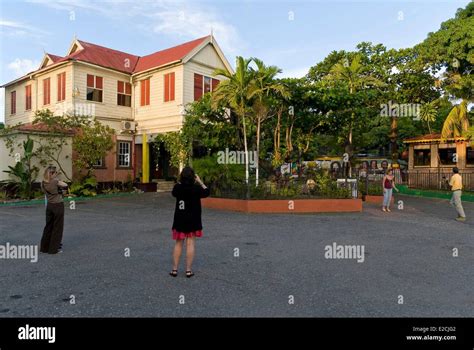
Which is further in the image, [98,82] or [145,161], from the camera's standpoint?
[145,161]

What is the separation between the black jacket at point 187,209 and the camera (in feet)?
17.5

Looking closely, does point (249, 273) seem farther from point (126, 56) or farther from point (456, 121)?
point (126, 56)

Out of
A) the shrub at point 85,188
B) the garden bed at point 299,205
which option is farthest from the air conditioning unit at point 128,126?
the garden bed at point 299,205

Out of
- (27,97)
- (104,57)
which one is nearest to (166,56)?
(104,57)

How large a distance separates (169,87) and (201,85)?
6.19ft

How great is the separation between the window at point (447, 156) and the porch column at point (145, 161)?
19410 millimetres

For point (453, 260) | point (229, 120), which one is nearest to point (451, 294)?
point (453, 260)

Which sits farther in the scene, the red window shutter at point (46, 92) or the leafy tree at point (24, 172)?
the red window shutter at point (46, 92)

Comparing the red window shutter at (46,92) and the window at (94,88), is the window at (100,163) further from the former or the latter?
the red window shutter at (46,92)

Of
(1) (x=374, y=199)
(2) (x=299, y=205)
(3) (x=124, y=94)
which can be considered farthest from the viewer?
(3) (x=124, y=94)

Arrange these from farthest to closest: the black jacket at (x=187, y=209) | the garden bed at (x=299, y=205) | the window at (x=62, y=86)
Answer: the window at (x=62, y=86)
the garden bed at (x=299, y=205)
the black jacket at (x=187, y=209)

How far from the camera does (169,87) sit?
20359 mm
